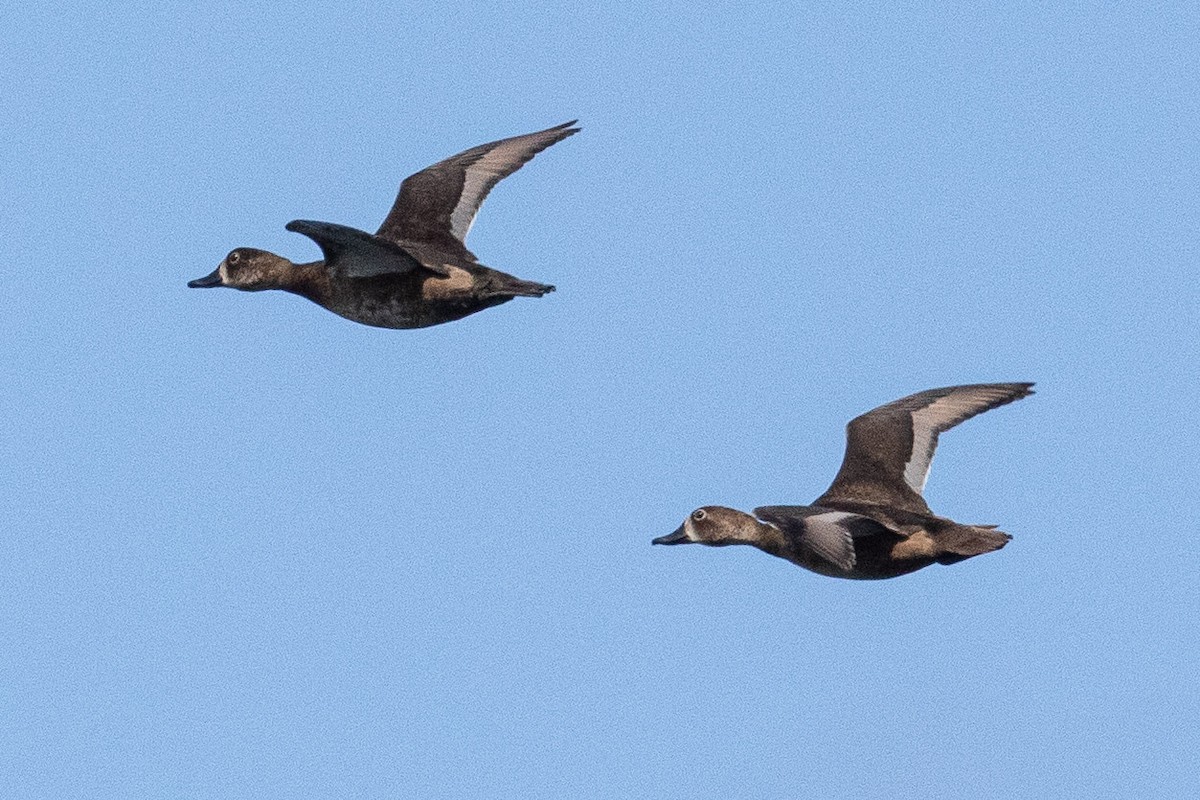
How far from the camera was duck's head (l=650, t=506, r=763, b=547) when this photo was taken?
17078mm

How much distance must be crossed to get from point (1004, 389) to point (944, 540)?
7.85 ft

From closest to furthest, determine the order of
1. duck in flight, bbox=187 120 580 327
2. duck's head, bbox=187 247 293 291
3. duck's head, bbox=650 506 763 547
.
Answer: duck in flight, bbox=187 120 580 327 → duck's head, bbox=650 506 763 547 → duck's head, bbox=187 247 293 291

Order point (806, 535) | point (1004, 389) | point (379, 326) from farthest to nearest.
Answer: point (1004, 389), point (379, 326), point (806, 535)

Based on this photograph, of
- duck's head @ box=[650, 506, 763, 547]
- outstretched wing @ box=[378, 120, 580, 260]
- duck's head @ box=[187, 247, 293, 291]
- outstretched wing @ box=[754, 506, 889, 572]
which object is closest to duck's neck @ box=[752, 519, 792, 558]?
duck's head @ box=[650, 506, 763, 547]

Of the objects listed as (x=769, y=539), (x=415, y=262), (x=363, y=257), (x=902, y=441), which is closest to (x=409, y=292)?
(x=415, y=262)

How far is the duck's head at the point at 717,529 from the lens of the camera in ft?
56.0


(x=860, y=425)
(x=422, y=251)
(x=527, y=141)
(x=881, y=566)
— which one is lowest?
(x=881, y=566)

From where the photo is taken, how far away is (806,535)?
15883 mm

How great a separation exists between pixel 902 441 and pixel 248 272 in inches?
213

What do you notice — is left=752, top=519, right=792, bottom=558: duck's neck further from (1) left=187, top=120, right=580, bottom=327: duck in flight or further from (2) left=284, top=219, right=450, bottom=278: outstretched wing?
(2) left=284, top=219, right=450, bottom=278: outstretched wing

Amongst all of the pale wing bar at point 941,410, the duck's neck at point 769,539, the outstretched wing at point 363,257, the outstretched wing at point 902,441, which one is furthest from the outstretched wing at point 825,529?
the outstretched wing at point 363,257

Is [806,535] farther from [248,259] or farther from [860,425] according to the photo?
[248,259]

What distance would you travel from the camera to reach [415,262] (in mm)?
16594

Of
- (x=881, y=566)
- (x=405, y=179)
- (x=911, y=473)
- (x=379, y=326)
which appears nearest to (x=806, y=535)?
(x=881, y=566)
